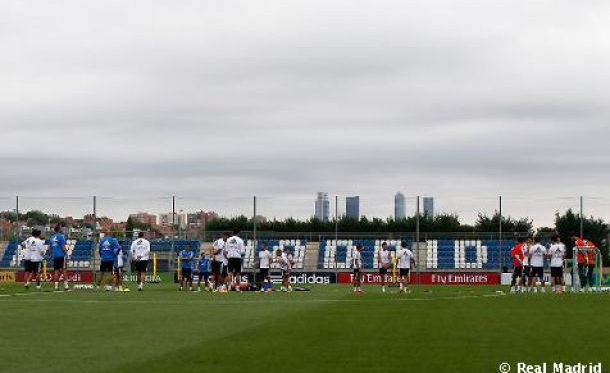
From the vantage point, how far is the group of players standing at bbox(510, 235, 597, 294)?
37.6m

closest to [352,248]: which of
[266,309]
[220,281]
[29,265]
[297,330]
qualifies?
[220,281]

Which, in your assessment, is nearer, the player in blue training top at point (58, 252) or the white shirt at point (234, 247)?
the white shirt at point (234, 247)

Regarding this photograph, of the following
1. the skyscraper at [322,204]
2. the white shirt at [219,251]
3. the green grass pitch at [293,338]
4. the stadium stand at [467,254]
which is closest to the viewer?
the green grass pitch at [293,338]

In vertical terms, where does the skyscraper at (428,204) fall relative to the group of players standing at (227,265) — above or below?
above

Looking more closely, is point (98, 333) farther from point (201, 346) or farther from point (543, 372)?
point (543, 372)

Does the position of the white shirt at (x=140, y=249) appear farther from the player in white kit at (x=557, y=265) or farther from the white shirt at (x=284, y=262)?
the player in white kit at (x=557, y=265)

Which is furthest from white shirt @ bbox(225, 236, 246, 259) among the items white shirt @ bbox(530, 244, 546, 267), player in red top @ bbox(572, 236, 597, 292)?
player in red top @ bbox(572, 236, 597, 292)

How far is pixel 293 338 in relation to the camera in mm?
14523

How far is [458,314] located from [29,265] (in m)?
20.8

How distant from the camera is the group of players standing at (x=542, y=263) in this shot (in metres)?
37.6

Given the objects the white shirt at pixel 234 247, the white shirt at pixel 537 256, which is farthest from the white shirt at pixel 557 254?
the white shirt at pixel 234 247

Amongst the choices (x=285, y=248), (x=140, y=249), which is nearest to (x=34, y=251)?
(x=140, y=249)

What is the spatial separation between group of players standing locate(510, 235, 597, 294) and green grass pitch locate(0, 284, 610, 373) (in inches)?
574

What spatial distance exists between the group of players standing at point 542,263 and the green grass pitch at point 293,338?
14.6m
